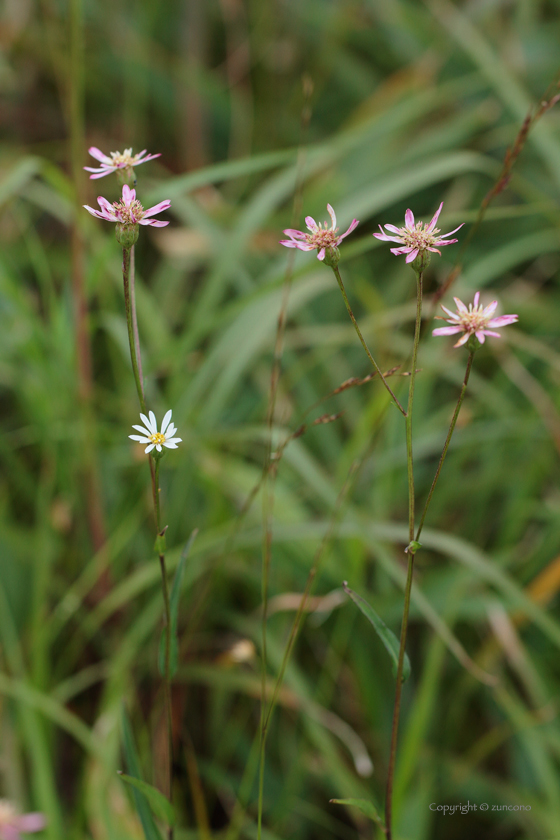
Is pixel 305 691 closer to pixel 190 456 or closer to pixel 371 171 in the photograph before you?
pixel 190 456

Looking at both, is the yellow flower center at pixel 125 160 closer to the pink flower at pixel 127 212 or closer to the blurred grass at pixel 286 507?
the pink flower at pixel 127 212

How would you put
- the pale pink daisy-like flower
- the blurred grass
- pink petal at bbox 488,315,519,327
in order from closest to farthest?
pink petal at bbox 488,315,519,327 → the pale pink daisy-like flower → the blurred grass

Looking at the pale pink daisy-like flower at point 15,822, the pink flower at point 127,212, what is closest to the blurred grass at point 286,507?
the pale pink daisy-like flower at point 15,822

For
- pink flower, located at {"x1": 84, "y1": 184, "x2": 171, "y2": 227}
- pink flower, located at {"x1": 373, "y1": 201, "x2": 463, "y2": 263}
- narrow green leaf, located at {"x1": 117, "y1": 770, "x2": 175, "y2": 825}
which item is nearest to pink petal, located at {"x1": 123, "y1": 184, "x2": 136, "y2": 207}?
pink flower, located at {"x1": 84, "y1": 184, "x2": 171, "y2": 227}

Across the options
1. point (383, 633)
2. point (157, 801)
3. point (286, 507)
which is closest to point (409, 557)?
point (383, 633)

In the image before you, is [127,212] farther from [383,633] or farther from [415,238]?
[383,633]

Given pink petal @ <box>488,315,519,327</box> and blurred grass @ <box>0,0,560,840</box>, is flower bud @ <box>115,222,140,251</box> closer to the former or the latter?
pink petal @ <box>488,315,519,327</box>

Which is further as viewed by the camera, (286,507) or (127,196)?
(286,507)
